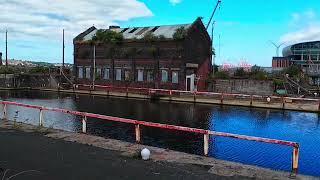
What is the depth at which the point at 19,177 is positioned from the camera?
9.37m

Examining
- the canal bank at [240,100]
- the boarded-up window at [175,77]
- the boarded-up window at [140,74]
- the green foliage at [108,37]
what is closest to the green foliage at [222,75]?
the boarded-up window at [175,77]

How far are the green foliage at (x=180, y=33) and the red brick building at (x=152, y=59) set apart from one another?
0.55ft

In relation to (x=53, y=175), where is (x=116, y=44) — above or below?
above

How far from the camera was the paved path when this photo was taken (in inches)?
388

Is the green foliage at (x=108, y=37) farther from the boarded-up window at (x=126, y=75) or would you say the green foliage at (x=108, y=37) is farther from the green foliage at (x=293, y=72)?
the green foliage at (x=293, y=72)

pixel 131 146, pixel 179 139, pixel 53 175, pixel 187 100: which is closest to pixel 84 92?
pixel 187 100

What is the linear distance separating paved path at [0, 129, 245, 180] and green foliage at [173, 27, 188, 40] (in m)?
37.5

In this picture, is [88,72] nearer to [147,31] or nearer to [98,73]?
[98,73]

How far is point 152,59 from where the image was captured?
5322 cm

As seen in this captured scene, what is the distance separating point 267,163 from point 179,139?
5.40 meters

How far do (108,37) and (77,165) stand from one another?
4802 centimetres

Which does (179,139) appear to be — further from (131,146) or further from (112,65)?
(112,65)

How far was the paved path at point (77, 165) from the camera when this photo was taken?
9.85 meters

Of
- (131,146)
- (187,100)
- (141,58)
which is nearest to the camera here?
(131,146)
